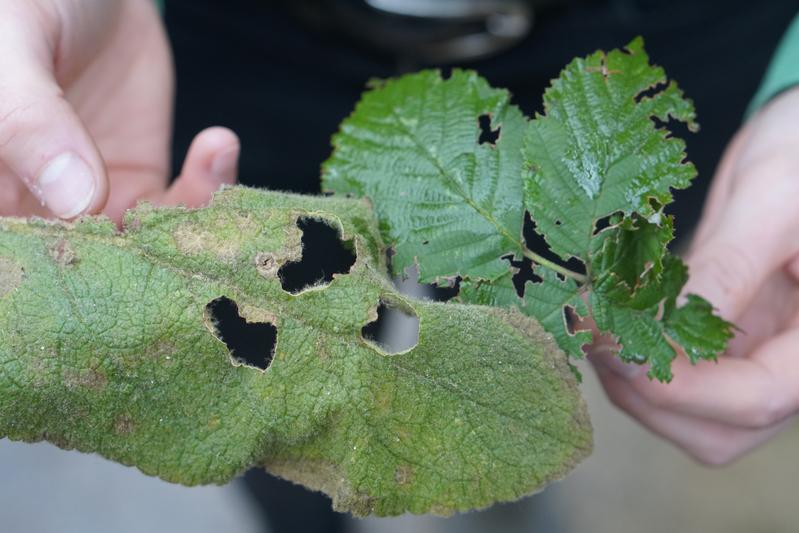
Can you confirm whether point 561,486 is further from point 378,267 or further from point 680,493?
point 378,267

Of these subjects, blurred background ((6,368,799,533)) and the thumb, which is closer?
the thumb

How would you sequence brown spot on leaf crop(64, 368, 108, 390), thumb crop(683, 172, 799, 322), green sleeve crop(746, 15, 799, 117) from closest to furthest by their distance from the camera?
1. brown spot on leaf crop(64, 368, 108, 390)
2. thumb crop(683, 172, 799, 322)
3. green sleeve crop(746, 15, 799, 117)

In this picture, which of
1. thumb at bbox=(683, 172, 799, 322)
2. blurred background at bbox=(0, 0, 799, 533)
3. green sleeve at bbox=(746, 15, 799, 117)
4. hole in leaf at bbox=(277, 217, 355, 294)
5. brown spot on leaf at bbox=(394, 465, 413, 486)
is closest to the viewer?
brown spot on leaf at bbox=(394, 465, 413, 486)

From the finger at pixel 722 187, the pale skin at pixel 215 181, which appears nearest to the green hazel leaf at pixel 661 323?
the pale skin at pixel 215 181

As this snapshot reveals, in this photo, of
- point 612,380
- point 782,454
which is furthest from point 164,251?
point 782,454

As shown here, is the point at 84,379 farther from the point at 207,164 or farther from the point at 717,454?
the point at 717,454

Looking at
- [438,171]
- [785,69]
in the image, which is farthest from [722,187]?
[438,171]

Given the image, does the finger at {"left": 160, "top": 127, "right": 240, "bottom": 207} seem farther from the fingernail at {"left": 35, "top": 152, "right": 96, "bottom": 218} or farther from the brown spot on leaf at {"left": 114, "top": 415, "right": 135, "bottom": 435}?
the brown spot on leaf at {"left": 114, "top": 415, "right": 135, "bottom": 435}

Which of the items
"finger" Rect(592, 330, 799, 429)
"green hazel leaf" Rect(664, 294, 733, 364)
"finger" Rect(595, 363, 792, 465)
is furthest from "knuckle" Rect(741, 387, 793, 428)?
"green hazel leaf" Rect(664, 294, 733, 364)
